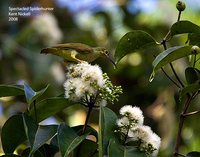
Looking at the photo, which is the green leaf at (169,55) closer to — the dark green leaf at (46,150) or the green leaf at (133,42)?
the green leaf at (133,42)

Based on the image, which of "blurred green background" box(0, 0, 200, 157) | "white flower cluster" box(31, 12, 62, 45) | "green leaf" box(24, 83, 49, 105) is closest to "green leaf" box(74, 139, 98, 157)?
"green leaf" box(24, 83, 49, 105)

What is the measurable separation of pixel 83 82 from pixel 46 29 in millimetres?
1950

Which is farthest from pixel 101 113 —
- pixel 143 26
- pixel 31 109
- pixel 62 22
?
pixel 62 22

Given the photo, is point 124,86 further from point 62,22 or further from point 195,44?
point 195,44

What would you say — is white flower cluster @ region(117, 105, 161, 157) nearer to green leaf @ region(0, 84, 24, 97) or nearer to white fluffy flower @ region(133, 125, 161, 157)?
white fluffy flower @ region(133, 125, 161, 157)

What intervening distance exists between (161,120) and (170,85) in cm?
19

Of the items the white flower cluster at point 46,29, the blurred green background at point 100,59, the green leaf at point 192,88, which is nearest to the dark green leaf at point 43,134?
the green leaf at point 192,88

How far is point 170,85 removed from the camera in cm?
268

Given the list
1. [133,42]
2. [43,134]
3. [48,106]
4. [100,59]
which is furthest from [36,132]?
[100,59]

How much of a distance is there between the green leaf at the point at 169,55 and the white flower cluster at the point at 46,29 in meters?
1.89

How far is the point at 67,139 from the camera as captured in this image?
1.01 meters

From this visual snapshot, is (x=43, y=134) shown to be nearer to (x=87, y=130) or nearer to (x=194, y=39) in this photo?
(x=87, y=130)

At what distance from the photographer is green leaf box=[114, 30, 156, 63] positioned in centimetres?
112

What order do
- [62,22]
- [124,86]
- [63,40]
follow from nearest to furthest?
[124,86]
[63,40]
[62,22]
